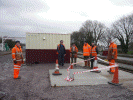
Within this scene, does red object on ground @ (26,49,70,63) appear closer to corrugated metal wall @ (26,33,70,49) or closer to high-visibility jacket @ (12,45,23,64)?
corrugated metal wall @ (26,33,70,49)

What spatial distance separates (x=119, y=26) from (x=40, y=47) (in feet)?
162

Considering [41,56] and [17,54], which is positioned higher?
[17,54]

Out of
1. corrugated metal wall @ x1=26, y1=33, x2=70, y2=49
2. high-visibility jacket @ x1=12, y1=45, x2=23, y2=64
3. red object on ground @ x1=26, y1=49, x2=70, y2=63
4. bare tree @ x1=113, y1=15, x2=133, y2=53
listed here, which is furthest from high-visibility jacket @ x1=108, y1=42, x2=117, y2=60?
bare tree @ x1=113, y1=15, x2=133, y2=53

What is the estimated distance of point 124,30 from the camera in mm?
53938

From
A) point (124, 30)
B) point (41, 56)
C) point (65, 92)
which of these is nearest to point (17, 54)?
point (65, 92)

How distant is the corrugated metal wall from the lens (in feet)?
41.7

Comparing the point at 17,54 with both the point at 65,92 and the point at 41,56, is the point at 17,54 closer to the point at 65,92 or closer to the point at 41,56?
the point at 65,92

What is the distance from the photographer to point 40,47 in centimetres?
1299

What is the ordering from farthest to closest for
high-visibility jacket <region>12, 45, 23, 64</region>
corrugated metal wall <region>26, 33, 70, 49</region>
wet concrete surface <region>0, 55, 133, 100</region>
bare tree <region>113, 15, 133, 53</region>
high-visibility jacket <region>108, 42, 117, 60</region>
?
bare tree <region>113, 15, 133, 53</region> < corrugated metal wall <region>26, 33, 70, 49</region> < high-visibility jacket <region>108, 42, 117, 60</region> < high-visibility jacket <region>12, 45, 23, 64</region> < wet concrete surface <region>0, 55, 133, 100</region>

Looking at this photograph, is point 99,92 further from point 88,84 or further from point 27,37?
point 27,37

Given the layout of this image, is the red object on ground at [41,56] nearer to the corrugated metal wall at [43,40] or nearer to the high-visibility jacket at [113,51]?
the corrugated metal wall at [43,40]

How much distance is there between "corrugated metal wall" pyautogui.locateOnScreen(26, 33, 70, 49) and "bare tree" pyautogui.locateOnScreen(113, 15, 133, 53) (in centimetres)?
4086

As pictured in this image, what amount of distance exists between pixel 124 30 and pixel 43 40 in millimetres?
47726

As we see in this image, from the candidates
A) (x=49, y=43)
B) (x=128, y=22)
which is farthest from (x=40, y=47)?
Result: (x=128, y=22)
